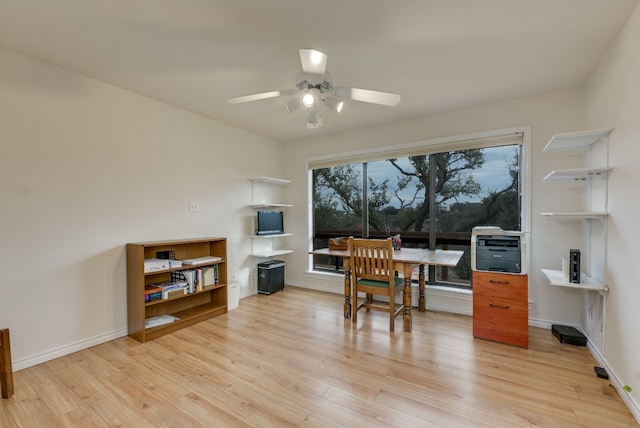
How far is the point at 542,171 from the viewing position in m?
2.95

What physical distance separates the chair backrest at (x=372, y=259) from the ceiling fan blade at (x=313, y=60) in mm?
1699

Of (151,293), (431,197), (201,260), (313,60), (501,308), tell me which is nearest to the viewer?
(313,60)

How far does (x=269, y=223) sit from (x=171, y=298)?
5.79ft

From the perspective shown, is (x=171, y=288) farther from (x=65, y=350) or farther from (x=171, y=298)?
(x=65, y=350)

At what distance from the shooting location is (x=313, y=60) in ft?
6.04

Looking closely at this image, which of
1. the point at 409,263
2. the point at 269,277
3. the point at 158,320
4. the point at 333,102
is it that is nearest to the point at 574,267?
the point at 409,263

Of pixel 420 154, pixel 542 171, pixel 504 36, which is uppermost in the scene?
pixel 504 36

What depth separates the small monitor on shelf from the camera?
4234mm

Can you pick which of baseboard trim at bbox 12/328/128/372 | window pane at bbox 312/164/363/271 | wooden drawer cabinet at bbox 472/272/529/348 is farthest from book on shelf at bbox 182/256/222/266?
wooden drawer cabinet at bbox 472/272/529/348

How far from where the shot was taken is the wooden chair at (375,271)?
2912mm

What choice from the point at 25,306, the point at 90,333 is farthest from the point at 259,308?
the point at 25,306

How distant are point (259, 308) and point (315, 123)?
2.45 meters

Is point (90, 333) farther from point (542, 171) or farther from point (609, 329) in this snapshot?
point (542, 171)

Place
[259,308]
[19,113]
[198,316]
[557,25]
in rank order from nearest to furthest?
[557,25], [19,113], [198,316], [259,308]
